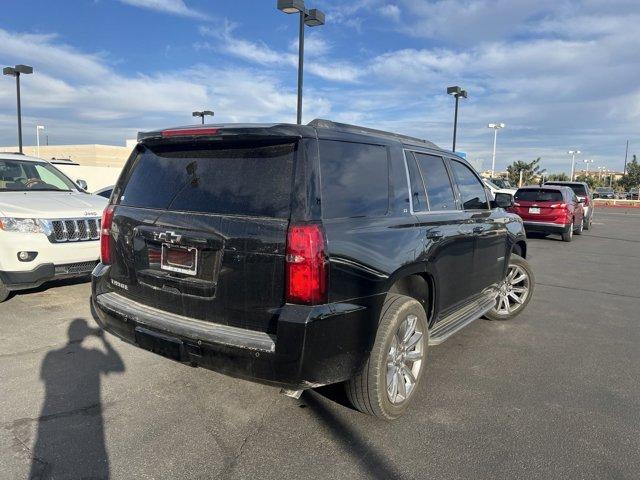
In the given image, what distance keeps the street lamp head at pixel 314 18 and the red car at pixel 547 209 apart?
7.45m

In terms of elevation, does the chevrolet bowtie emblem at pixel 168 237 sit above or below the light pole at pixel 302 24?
below

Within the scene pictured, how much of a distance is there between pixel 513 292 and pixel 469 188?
1.84 m

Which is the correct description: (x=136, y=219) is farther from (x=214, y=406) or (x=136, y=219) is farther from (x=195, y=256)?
(x=214, y=406)

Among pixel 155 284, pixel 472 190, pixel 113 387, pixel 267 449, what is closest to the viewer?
pixel 267 449

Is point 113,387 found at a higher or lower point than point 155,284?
lower

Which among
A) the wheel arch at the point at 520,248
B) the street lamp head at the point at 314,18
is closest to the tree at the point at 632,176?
the street lamp head at the point at 314,18

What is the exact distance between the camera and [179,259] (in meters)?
3.14

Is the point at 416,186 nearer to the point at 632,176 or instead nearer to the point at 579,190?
the point at 579,190

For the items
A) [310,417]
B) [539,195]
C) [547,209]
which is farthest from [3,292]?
[539,195]

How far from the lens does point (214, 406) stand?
11.7 ft

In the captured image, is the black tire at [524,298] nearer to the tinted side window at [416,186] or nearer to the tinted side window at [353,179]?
the tinted side window at [416,186]

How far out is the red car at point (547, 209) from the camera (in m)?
14.1

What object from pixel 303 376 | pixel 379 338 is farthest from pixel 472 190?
pixel 303 376

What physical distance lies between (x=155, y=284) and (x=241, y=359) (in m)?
Answer: 0.88
